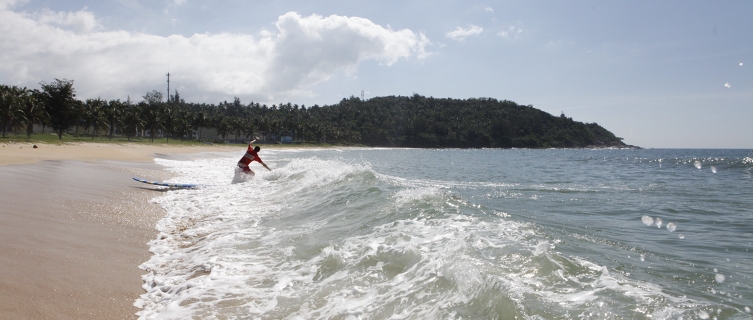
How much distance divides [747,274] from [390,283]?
4.25m

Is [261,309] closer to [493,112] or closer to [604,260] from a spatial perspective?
[604,260]

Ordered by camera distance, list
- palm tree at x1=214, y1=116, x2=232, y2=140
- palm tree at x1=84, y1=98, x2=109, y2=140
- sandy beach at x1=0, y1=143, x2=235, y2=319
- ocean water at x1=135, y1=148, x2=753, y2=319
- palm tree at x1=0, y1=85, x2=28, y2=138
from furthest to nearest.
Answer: palm tree at x1=214, y1=116, x2=232, y2=140, palm tree at x1=84, y1=98, x2=109, y2=140, palm tree at x1=0, y1=85, x2=28, y2=138, ocean water at x1=135, y1=148, x2=753, y2=319, sandy beach at x1=0, y1=143, x2=235, y2=319

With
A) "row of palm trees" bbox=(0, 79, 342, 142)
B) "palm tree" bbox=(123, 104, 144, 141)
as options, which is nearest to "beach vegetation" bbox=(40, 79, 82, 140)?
"row of palm trees" bbox=(0, 79, 342, 142)

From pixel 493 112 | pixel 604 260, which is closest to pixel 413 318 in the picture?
pixel 604 260

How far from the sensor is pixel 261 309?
432 cm

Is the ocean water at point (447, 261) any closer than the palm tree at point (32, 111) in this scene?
Yes

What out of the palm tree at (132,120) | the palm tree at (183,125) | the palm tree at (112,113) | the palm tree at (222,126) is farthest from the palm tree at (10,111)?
the palm tree at (222,126)

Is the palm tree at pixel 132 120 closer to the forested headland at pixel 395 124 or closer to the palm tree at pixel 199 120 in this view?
the forested headland at pixel 395 124

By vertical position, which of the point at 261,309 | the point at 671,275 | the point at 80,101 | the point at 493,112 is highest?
the point at 493,112

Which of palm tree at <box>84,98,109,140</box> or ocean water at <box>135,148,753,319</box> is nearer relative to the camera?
ocean water at <box>135,148,753,319</box>

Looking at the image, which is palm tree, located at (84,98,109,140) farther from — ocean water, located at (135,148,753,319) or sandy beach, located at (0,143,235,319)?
ocean water, located at (135,148,753,319)

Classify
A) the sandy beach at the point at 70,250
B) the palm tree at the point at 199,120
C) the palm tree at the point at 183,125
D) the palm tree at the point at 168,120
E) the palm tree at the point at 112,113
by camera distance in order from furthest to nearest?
the palm tree at the point at 199,120 < the palm tree at the point at 183,125 < the palm tree at the point at 168,120 < the palm tree at the point at 112,113 < the sandy beach at the point at 70,250

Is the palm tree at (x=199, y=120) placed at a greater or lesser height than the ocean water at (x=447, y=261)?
greater

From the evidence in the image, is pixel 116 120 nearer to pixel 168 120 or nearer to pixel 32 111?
pixel 168 120
